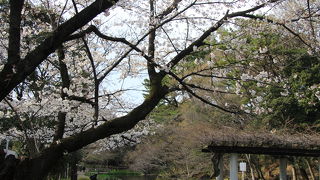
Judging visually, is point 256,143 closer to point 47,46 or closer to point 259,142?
point 259,142

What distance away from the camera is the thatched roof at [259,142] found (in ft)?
29.7

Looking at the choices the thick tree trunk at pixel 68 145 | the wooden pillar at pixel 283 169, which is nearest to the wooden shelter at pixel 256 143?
the wooden pillar at pixel 283 169

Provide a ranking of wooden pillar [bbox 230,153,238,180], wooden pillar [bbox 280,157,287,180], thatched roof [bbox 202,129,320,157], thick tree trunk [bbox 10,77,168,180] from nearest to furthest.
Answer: thick tree trunk [bbox 10,77,168,180], thatched roof [bbox 202,129,320,157], wooden pillar [bbox 230,153,238,180], wooden pillar [bbox 280,157,287,180]

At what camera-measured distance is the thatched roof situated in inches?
357

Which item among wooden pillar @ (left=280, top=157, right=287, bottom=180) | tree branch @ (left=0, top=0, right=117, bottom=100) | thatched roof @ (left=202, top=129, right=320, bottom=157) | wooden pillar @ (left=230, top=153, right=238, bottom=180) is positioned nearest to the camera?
tree branch @ (left=0, top=0, right=117, bottom=100)

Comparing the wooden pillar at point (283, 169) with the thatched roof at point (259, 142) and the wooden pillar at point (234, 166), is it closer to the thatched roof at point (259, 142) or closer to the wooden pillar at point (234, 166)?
the thatched roof at point (259, 142)

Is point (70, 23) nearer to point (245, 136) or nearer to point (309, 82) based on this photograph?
point (245, 136)

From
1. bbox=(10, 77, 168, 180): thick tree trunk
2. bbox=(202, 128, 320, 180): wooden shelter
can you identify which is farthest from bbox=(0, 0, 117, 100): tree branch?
bbox=(202, 128, 320, 180): wooden shelter

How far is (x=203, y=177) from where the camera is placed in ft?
72.7

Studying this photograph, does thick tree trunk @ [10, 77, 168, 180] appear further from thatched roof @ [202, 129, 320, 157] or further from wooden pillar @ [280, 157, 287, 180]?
wooden pillar @ [280, 157, 287, 180]

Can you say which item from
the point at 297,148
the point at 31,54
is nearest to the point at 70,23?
the point at 31,54

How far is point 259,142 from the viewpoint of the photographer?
920 centimetres

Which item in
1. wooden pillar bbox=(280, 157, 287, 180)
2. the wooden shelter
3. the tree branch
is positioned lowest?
wooden pillar bbox=(280, 157, 287, 180)

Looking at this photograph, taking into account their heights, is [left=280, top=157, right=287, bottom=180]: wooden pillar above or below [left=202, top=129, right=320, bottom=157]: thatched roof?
below
